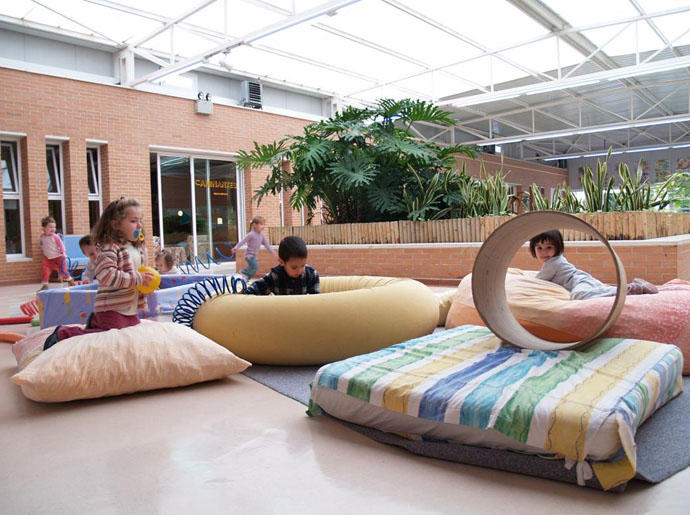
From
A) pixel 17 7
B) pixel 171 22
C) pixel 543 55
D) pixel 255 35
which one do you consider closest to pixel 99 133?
pixel 17 7

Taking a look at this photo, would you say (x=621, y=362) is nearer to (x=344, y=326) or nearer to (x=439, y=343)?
(x=439, y=343)

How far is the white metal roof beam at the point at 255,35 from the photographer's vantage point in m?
8.00

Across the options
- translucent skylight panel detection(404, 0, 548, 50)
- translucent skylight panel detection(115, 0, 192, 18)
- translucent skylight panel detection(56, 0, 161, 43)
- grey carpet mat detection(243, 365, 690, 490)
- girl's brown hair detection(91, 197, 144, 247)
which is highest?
translucent skylight panel detection(115, 0, 192, 18)

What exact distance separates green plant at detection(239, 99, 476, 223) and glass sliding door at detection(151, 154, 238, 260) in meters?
3.47

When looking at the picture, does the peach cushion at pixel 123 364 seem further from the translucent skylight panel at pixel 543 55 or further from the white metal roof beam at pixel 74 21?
the translucent skylight panel at pixel 543 55

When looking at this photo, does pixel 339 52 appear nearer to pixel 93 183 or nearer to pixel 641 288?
pixel 93 183

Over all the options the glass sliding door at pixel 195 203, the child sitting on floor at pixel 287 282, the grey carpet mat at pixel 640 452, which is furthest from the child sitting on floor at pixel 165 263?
the glass sliding door at pixel 195 203

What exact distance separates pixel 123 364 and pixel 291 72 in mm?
11872

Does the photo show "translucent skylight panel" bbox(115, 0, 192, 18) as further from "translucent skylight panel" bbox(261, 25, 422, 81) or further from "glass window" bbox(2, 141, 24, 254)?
"glass window" bbox(2, 141, 24, 254)

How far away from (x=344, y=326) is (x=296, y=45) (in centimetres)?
977

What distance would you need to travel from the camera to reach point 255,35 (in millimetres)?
9086

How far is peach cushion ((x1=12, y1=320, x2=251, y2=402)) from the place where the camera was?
98.6 inches

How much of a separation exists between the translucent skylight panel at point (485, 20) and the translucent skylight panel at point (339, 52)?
6.61 feet

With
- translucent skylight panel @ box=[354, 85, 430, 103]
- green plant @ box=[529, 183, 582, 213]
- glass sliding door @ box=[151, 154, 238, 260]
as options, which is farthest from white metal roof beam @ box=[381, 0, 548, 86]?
glass sliding door @ box=[151, 154, 238, 260]
